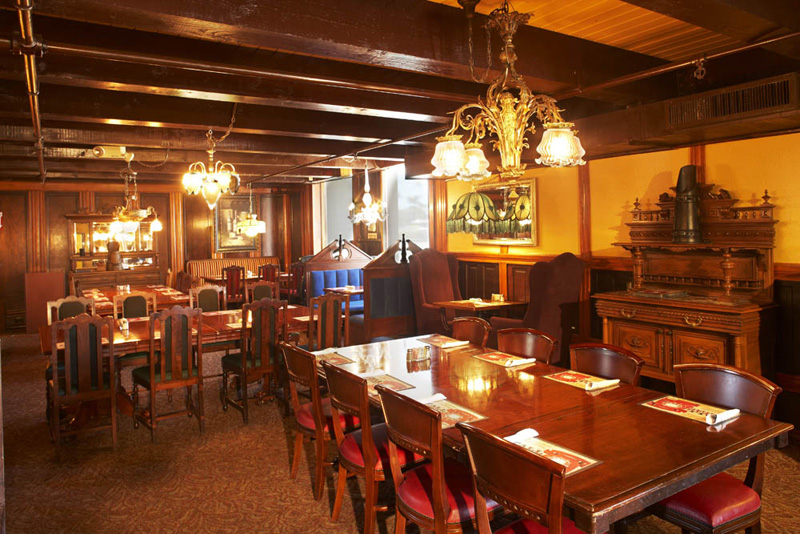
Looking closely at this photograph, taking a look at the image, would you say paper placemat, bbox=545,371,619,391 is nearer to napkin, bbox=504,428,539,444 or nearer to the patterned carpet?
napkin, bbox=504,428,539,444

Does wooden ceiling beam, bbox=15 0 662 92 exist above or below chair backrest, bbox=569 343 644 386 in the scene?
above

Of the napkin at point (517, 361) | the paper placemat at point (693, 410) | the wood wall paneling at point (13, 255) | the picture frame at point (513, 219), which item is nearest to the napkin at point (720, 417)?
the paper placemat at point (693, 410)

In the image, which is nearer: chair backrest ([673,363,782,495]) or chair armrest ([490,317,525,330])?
chair backrest ([673,363,782,495])

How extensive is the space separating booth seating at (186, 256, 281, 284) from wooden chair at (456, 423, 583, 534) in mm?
11279

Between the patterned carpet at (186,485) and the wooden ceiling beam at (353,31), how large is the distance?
2.64 m

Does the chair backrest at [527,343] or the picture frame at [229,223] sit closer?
the chair backrest at [527,343]

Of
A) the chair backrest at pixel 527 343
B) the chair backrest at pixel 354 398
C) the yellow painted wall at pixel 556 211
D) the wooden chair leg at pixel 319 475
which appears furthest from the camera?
the yellow painted wall at pixel 556 211

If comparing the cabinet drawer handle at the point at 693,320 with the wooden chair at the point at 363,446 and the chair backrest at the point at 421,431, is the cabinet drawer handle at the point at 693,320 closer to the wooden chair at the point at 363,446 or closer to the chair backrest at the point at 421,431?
the wooden chair at the point at 363,446

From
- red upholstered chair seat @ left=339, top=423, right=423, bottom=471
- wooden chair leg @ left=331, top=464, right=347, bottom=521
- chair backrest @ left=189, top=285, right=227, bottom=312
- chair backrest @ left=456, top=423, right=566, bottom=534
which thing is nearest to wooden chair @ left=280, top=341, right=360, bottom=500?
red upholstered chair seat @ left=339, top=423, right=423, bottom=471

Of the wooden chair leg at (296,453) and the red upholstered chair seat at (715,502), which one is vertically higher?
the red upholstered chair seat at (715,502)

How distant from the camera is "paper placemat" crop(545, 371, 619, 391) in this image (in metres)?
2.90

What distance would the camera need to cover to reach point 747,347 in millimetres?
4090

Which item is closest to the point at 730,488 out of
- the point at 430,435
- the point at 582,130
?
the point at 430,435

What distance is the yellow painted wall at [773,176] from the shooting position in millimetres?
4359
